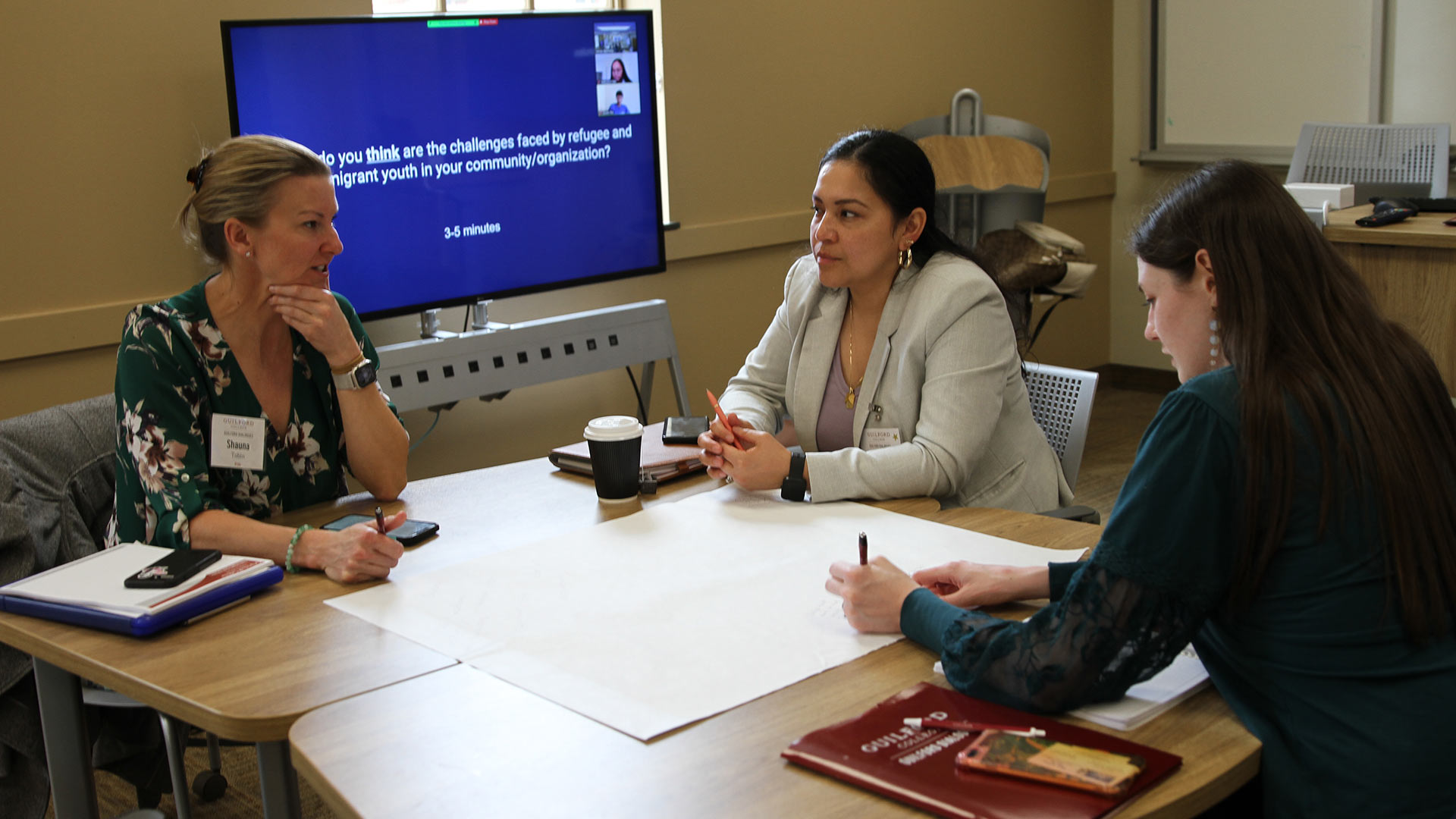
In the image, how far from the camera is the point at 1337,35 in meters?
5.08

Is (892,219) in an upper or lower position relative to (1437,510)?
upper

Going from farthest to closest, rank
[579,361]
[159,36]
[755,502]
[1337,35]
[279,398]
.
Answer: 1. [1337,35]
2. [579,361]
3. [159,36]
4. [279,398]
5. [755,502]

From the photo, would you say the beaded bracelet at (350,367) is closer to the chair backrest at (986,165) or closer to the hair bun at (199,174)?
the hair bun at (199,174)

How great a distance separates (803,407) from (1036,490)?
18.4 inches

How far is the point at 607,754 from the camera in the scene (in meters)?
1.18

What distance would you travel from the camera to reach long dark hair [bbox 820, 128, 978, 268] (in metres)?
2.34

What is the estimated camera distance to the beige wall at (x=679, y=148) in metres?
3.00

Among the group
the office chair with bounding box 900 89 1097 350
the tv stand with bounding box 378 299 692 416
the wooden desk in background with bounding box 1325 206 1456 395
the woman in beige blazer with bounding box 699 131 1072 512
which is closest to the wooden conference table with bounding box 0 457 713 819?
the woman in beige blazer with bounding box 699 131 1072 512

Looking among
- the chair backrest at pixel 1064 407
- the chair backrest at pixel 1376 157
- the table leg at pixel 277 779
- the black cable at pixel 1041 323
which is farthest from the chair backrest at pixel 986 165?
the table leg at pixel 277 779

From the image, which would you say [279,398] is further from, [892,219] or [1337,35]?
[1337,35]

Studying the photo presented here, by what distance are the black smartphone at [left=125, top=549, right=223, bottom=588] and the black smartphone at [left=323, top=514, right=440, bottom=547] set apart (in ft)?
0.69

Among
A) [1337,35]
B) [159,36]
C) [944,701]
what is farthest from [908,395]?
[1337,35]

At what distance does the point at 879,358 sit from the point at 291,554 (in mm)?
1085

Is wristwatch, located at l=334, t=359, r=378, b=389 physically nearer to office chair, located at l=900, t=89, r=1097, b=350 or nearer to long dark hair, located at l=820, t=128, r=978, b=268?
long dark hair, located at l=820, t=128, r=978, b=268
